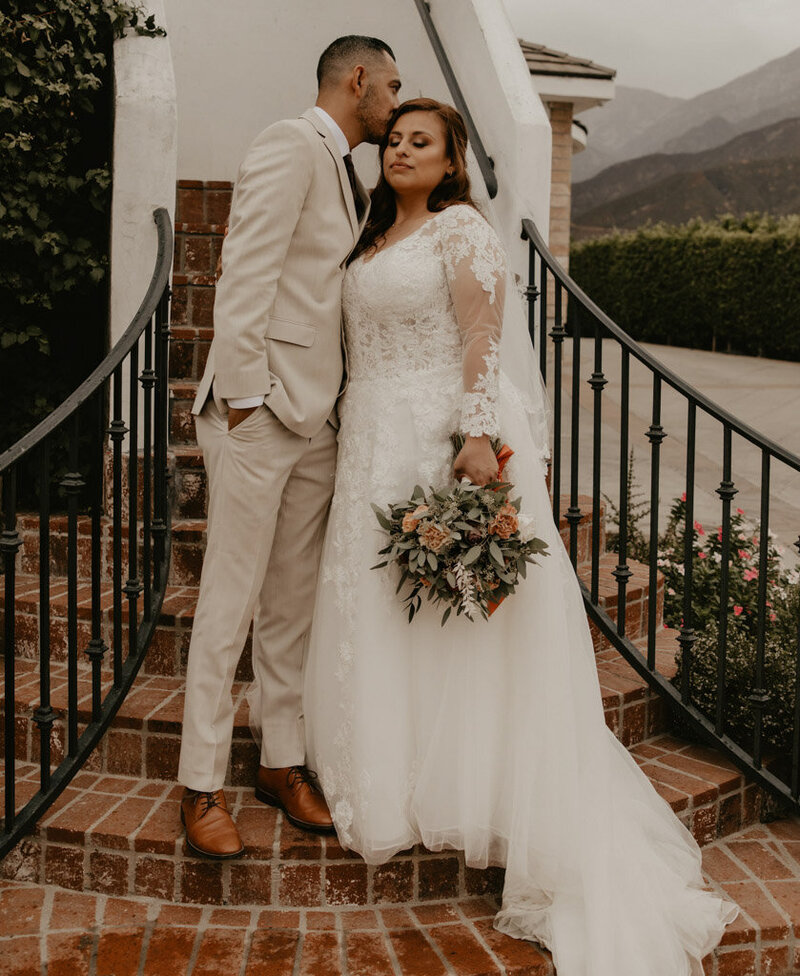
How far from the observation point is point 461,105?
4.53m

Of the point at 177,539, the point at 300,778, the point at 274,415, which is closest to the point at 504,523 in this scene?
the point at 274,415

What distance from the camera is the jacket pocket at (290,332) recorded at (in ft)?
8.71

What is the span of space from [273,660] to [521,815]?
796mm

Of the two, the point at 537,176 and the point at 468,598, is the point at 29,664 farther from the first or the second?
the point at 537,176

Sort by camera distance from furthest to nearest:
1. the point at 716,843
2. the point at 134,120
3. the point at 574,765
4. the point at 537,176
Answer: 1. the point at 537,176
2. the point at 134,120
3. the point at 716,843
4. the point at 574,765

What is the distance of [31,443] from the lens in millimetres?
2559

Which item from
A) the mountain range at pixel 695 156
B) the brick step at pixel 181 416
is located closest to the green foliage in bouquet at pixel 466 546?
the brick step at pixel 181 416

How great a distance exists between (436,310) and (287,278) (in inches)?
15.7

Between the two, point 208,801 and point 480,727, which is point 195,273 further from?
point 480,727

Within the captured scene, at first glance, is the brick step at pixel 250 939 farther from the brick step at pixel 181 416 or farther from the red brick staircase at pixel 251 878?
the brick step at pixel 181 416

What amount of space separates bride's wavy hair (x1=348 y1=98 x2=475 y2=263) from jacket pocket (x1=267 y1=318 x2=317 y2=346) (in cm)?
30

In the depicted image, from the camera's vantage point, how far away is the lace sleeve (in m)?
2.64

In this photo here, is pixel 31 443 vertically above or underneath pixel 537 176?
underneath

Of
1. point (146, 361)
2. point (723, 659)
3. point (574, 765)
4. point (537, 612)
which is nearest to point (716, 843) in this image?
point (723, 659)
